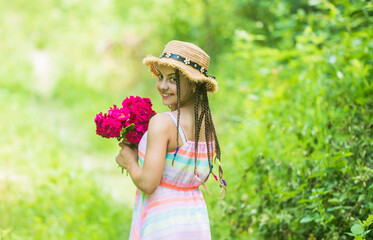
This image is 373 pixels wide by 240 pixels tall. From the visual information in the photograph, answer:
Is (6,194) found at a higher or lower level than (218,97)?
lower

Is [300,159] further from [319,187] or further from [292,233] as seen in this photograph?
[292,233]

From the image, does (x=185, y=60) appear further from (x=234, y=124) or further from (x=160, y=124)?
(x=234, y=124)

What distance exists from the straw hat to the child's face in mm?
62

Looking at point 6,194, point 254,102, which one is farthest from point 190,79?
point 254,102

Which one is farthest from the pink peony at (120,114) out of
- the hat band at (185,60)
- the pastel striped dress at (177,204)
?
the hat band at (185,60)

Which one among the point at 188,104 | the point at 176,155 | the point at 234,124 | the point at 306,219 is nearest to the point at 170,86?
the point at 188,104

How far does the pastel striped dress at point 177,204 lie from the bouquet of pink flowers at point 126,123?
2.2 inches

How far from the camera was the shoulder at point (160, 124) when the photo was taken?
1985 mm

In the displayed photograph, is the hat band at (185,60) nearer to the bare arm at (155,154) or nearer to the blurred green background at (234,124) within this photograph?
the bare arm at (155,154)

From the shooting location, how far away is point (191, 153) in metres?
2.09

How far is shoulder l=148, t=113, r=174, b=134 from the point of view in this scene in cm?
199

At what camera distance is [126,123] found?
2127 mm

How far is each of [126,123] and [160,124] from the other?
0.23 metres

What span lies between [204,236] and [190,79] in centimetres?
81
